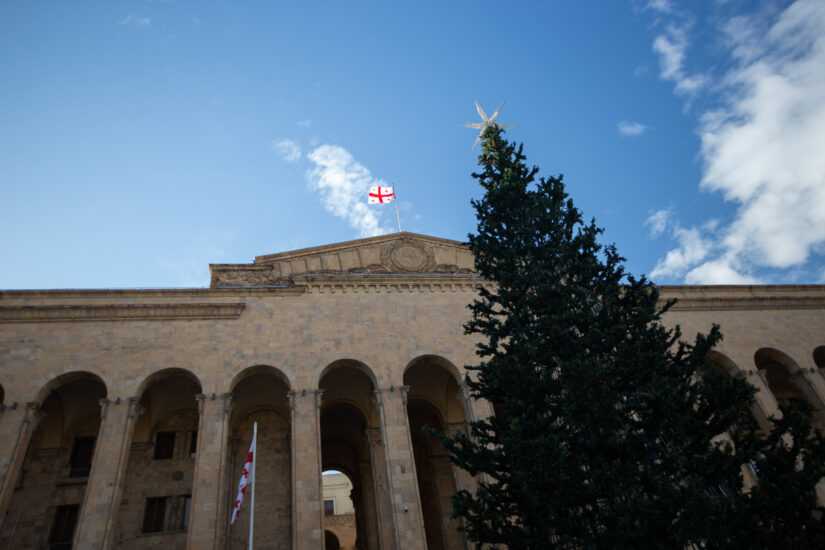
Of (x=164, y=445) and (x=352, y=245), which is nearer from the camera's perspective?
(x=164, y=445)

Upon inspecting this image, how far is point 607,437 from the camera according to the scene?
9.20 m

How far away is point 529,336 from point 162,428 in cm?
1588

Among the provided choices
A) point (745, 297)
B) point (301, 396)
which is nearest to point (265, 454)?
point (301, 396)

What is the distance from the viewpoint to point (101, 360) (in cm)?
1611

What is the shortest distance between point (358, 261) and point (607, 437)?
13.0 metres

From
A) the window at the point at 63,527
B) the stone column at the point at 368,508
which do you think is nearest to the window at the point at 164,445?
the window at the point at 63,527

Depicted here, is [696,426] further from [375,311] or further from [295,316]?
[295,316]

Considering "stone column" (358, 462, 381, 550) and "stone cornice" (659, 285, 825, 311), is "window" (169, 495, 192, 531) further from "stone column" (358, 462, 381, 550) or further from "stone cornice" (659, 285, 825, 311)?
"stone cornice" (659, 285, 825, 311)

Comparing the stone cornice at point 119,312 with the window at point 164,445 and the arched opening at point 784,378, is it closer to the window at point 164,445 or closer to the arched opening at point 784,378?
the window at point 164,445

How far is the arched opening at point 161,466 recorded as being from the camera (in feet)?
56.4

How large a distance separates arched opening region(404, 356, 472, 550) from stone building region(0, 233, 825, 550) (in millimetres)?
87

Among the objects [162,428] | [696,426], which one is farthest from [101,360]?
[696,426]

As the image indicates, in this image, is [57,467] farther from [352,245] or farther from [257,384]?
[352,245]

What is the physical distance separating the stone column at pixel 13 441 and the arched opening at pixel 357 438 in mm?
8915
